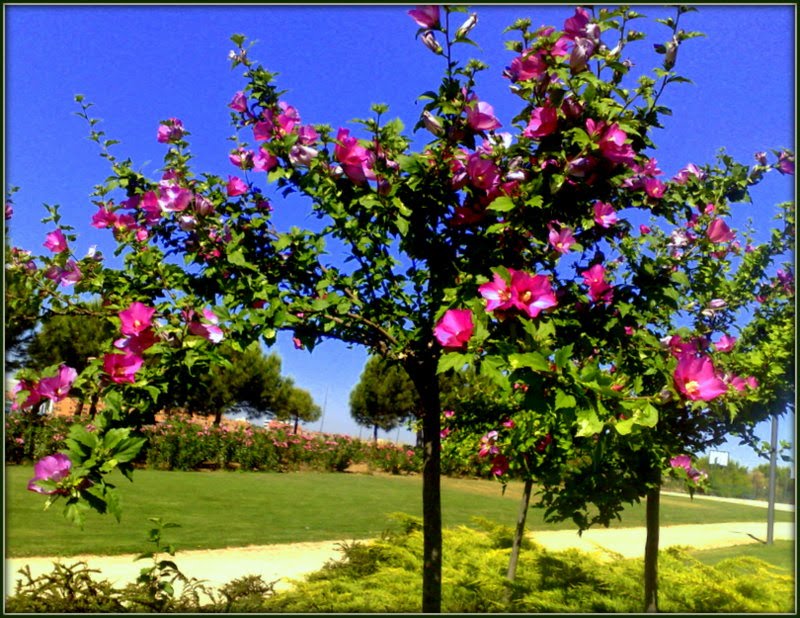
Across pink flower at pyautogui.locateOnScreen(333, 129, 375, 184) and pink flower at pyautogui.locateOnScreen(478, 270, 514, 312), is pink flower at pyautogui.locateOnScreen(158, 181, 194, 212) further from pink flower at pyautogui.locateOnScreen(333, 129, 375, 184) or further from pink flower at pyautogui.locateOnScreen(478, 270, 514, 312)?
pink flower at pyautogui.locateOnScreen(478, 270, 514, 312)

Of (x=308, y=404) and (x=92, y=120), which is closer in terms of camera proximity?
(x=92, y=120)

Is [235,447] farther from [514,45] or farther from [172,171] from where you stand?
[514,45]

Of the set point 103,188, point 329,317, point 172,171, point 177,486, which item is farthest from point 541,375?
point 177,486

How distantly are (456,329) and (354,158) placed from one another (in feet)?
3.43

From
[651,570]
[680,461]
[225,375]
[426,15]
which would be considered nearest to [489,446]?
[680,461]

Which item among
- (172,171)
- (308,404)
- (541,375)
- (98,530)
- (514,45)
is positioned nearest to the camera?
(541,375)

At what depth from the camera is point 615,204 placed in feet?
10.1

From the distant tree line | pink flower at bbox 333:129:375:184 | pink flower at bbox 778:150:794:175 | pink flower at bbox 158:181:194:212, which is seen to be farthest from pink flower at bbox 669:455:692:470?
the distant tree line

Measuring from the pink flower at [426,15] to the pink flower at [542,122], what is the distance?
1.70ft

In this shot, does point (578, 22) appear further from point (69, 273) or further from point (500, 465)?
point (500, 465)

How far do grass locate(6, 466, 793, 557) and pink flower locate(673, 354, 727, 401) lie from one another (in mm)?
4168

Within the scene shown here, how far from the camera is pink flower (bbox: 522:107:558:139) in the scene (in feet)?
7.54

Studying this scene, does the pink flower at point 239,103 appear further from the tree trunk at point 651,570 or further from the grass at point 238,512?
the tree trunk at point 651,570

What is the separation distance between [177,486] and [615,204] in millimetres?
13729
